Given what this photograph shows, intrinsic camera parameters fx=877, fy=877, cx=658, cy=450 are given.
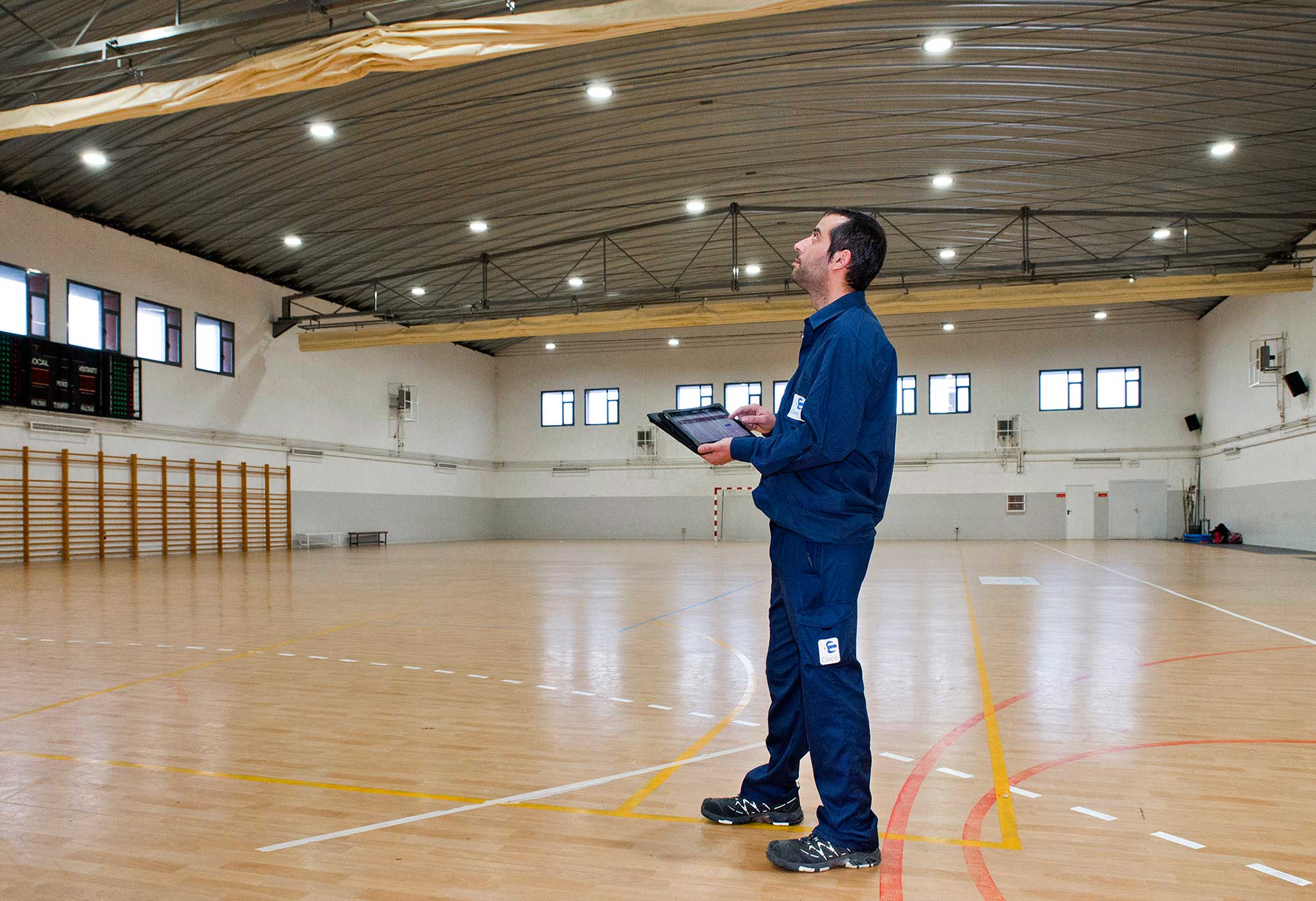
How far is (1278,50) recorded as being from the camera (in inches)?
537

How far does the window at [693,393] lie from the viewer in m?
35.1

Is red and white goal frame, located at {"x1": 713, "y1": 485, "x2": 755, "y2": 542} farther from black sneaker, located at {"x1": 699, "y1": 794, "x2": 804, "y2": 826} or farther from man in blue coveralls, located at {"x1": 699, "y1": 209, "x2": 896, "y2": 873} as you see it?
man in blue coveralls, located at {"x1": 699, "y1": 209, "x2": 896, "y2": 873}

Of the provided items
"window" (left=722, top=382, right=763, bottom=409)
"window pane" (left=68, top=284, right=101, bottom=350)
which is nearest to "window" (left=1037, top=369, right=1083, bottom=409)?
"window" (left=722, top=382, right=763, bottom=409)

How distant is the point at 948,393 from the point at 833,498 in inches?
1257

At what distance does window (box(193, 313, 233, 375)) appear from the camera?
2353 centimetres

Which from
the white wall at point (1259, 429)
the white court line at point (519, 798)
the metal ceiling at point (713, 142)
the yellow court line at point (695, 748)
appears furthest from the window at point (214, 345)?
the white wall at point (1259, 429)

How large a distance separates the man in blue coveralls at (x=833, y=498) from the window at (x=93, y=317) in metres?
21.8

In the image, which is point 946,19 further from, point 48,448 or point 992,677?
point 48,448

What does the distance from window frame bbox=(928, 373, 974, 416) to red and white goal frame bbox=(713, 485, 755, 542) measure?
7633 millimetres

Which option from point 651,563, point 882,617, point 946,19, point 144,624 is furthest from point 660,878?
point 651,563

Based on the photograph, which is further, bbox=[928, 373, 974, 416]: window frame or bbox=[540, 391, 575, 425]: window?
bbox=[540, 391, 575, 425]: window

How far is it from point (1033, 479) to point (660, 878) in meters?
32.8

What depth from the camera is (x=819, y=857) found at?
3098mm

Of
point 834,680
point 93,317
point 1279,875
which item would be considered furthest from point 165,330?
point 1279,875
